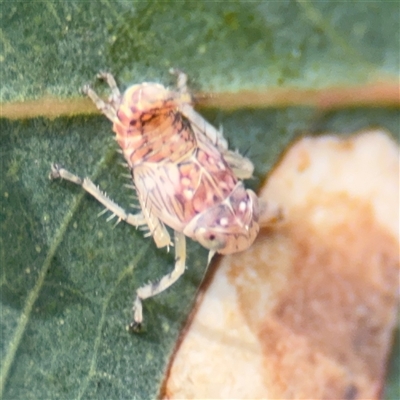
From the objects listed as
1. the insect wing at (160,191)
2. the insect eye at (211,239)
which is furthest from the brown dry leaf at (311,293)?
the insect wing at (160,191)

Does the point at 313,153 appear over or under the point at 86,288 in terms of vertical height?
over

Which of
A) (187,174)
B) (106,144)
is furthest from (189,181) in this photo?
(106,144)

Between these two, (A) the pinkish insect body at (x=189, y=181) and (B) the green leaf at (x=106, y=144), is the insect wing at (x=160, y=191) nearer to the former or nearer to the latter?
(A) the pinkish insect body at (x=189, y=181)

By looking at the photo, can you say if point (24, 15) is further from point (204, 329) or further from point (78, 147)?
point (204, 329)

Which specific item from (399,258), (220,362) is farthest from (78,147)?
(399,258)

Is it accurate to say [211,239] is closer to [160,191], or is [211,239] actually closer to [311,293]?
[160,191]

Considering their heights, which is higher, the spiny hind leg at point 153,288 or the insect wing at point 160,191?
the insect wing at point 160,191
